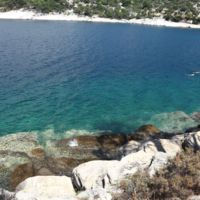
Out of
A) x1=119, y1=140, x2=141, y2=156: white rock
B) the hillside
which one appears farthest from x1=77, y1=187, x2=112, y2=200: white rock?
the hillside

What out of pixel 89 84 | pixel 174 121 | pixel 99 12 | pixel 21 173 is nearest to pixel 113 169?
pixel 21 173

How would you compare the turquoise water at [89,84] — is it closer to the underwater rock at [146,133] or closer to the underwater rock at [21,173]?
the underwater rock at [146,133]

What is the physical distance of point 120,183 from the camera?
55.9 ft

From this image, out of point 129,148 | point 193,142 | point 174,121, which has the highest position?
A: point 193,142

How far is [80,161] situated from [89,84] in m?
25.7

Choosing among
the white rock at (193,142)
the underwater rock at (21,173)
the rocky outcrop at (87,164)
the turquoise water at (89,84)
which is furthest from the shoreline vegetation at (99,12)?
the underwater rock at (21,173)

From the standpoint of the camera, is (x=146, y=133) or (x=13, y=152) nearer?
(x=13, y=152)

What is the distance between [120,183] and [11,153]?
52.3ft

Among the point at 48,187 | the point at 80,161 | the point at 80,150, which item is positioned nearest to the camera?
the point at 48,187

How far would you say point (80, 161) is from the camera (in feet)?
95.9

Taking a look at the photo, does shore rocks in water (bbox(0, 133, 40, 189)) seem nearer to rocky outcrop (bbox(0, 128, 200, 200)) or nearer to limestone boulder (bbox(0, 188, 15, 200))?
rocky outcrop (bbox(0, 128, 200, 200))

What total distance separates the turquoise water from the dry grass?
1992 centimetres

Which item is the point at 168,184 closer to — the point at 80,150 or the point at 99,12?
the point at 80,150

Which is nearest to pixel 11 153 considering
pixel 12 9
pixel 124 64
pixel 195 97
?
pixel 195 97
